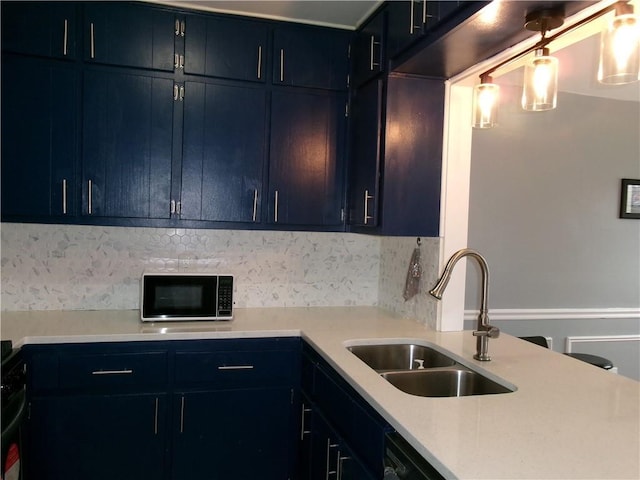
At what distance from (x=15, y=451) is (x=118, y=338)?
1.78ft

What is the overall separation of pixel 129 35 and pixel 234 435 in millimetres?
2006

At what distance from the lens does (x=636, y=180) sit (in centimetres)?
375

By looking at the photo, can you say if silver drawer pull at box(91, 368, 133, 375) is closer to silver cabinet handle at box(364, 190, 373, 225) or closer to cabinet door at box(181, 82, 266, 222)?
cabinet door at box(181, 82, 266, 222)

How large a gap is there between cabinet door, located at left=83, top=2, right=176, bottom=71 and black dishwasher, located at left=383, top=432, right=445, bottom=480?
203 centimetres

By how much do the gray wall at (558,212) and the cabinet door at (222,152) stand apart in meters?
1.60

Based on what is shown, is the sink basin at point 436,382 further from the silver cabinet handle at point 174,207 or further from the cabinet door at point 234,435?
the silver cabinet handle at point 174,207

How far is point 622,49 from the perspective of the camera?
4.00ft

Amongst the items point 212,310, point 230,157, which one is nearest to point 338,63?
point 230,157

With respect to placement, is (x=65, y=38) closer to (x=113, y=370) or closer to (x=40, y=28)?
(x=40, y=28)

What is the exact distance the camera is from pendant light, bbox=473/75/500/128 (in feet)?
6.16

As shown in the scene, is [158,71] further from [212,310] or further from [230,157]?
[212,310]

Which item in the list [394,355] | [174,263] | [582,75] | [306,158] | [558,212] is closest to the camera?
[394,355]

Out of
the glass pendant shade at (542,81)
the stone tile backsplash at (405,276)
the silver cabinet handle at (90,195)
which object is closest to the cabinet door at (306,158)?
the stone tile backsplash at (405,276)

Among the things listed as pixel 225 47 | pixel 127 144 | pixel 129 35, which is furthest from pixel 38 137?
pixel 225 47
